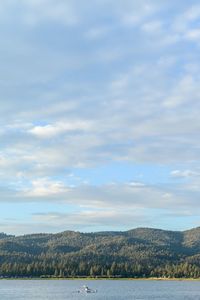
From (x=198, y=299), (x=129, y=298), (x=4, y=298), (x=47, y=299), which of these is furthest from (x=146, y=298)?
(x=4, y=298)

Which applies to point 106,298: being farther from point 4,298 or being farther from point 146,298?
point 4,298

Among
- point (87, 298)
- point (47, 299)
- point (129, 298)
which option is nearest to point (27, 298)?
point (47, 299)

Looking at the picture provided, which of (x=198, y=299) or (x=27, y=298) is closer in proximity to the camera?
(x=198, y=299)

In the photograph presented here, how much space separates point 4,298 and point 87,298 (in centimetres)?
2222

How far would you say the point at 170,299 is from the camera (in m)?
139

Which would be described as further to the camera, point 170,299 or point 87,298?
point 87,298

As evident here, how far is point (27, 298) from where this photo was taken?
480 ft

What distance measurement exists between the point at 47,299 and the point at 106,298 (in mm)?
15638

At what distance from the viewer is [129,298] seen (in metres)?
142

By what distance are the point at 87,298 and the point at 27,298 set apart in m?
16.1

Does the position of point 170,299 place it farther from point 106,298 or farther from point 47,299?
point 47,299

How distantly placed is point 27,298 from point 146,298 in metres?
31.2

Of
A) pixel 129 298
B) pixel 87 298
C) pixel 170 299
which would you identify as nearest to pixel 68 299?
pixel 87 298

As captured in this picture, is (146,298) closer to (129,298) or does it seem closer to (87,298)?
(129,298)
